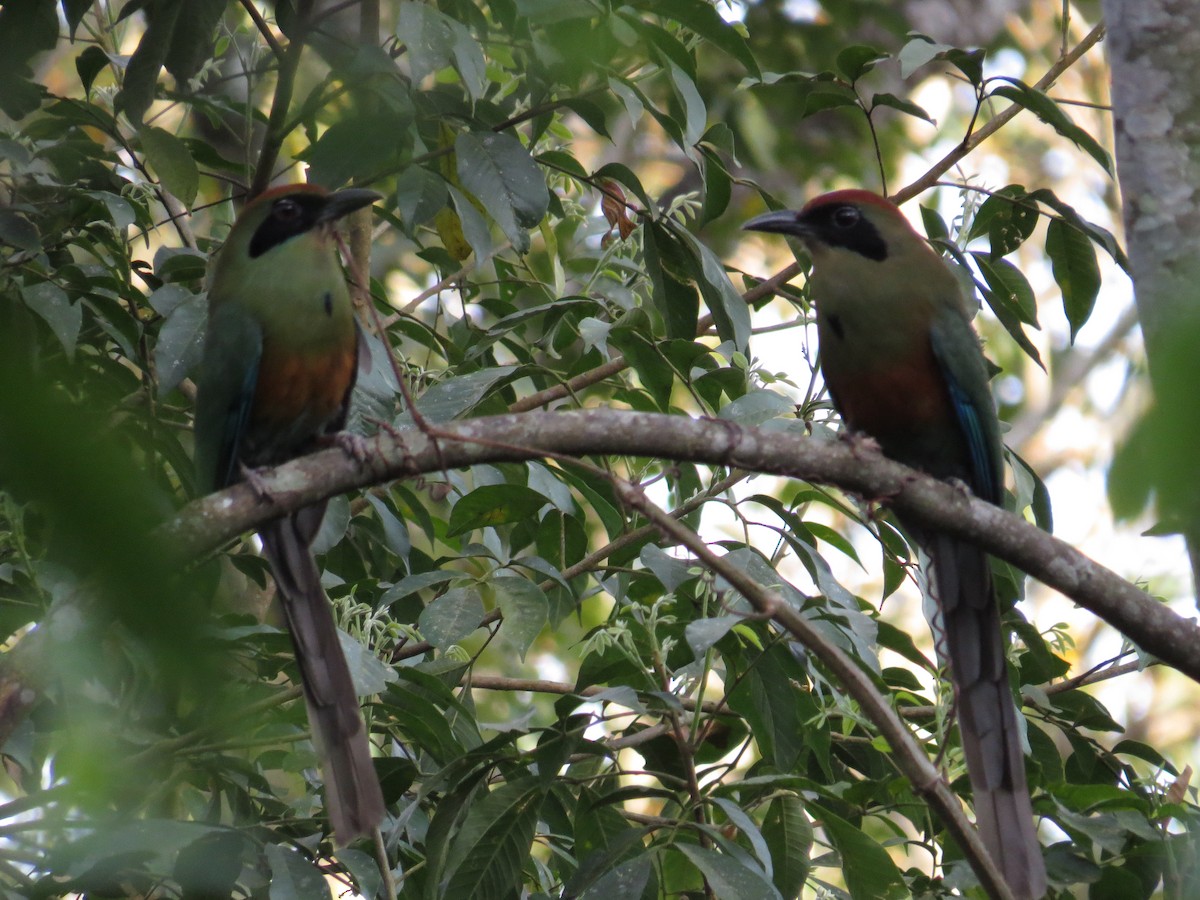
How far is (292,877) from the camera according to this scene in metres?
2.65

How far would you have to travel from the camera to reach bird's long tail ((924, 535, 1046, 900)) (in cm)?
286

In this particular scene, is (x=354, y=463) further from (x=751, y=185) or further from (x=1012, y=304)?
(x=1012, y=304)

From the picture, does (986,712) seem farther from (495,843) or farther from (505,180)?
(505,180)

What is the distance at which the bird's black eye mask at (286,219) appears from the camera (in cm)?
344

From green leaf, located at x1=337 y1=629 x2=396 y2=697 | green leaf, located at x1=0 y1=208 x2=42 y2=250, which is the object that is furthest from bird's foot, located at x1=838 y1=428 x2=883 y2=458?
green leaf, located at x1=0 y1=208 x2=42 y2=250

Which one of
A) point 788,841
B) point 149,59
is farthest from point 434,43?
point 788,841

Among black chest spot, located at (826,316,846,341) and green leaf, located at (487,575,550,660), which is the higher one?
black chest spot, located at (826,316,846,341)

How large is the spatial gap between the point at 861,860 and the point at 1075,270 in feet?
5.31

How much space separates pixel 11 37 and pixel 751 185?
1.86m

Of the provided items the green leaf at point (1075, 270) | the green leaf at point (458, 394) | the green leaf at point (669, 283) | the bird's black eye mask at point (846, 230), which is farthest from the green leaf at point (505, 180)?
the green leaf at point (1075, 270)

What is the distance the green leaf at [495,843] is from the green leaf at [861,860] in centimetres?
61

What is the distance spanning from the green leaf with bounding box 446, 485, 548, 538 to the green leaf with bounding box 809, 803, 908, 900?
3.01ft

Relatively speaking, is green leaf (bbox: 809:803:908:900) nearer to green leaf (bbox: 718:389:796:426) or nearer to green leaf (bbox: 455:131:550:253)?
green leaf (bbox: 718:389:796:426)

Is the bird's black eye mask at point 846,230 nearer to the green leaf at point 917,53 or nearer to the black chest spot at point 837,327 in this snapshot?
the black chest spot at point 837,327
